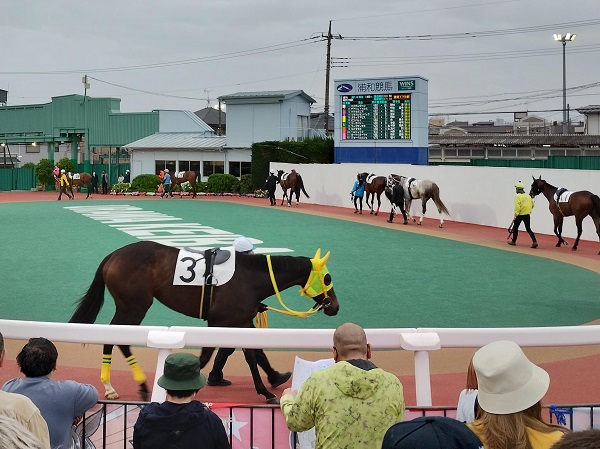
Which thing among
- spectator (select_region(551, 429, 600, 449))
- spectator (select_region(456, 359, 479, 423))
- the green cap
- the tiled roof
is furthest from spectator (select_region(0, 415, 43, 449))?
the tiled roof

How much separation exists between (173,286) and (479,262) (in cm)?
1143

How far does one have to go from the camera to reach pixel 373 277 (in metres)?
16.2

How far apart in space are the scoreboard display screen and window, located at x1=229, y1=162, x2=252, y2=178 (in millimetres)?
14247

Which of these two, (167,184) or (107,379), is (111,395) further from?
(167,184)

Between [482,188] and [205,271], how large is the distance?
2110cm

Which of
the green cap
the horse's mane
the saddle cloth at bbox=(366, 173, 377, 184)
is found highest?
the saddle cloth at bbox=(366, 173, 377, 184)

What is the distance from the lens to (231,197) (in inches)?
1763

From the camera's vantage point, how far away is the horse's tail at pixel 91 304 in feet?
27.7

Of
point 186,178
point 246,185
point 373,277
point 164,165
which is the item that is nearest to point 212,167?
point 164,165

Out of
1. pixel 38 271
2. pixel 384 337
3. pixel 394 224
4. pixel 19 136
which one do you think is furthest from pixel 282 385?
pixel 19 136

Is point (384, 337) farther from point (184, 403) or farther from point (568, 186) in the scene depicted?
point (568, 186)

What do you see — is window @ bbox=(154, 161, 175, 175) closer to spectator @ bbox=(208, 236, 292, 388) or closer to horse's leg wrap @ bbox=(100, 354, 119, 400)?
spectator @ bbox=(208, 236, 292, 388)

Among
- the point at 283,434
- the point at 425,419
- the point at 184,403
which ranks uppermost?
the point at 425,419

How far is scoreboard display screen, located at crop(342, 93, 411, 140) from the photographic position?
3569 cm
